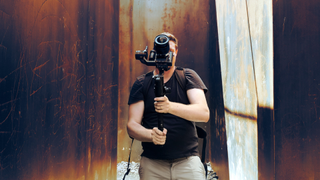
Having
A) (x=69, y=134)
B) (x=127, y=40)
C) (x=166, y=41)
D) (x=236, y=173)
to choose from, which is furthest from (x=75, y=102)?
(x=127, y=40)

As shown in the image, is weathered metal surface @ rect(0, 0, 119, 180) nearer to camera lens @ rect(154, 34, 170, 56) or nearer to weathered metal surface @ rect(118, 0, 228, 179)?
camera lens @ rect(154, 34, 170, 56)

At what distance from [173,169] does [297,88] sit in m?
0.91

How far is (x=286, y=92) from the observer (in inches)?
53.8

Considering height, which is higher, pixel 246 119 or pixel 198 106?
pixel 198 106

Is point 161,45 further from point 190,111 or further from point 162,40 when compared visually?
point 190,111

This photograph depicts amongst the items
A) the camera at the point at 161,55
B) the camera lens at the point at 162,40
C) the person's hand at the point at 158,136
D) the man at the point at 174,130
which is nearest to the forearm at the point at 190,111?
the man at the point at 174,130

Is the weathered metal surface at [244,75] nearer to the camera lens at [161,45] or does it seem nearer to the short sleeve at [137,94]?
the camera lens at [161,45]

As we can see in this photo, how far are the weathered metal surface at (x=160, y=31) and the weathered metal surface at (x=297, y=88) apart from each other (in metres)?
2.39

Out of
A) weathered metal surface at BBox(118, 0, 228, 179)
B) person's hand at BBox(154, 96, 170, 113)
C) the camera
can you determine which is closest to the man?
person's hand at BBox(154, 96, 170, 113)

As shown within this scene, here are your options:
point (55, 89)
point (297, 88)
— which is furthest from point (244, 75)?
point (55, 89)

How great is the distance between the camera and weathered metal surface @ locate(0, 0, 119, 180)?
109 cm

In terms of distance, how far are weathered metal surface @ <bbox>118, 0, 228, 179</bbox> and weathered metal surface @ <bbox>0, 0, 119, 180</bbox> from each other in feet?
4.28

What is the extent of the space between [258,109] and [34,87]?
1.55m

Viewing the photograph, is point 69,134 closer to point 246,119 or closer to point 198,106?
point 198,106
